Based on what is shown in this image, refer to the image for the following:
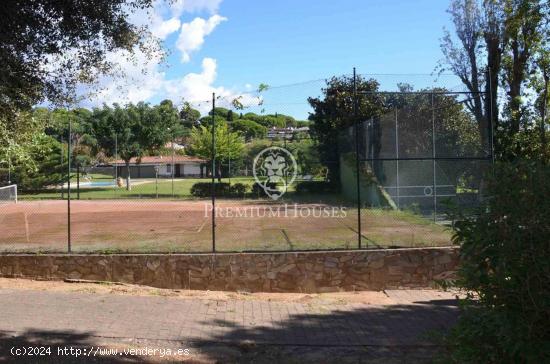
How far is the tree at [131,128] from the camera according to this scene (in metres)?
36.5

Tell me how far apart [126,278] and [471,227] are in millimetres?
7822

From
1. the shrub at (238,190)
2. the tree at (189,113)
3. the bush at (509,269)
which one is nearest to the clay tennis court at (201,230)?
the tree at (189,113)

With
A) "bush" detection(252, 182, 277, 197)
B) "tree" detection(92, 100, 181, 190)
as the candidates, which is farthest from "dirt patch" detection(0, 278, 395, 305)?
"tree" detection(92, 100, 181, 190)

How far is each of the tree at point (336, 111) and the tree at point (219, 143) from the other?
15.1ft

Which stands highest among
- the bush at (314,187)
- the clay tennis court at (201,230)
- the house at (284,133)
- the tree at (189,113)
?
the tree at (189,113)

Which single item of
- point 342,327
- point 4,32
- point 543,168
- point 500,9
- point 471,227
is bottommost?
point 342,327

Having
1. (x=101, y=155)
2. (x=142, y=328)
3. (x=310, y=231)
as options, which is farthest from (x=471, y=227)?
(x=101, y=155)

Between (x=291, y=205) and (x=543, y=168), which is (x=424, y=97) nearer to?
(x=291, y=205)

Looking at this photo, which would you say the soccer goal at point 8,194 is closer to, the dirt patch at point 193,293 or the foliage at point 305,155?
the foliage at point 305,155

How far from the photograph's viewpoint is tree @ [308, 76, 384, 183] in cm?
2262

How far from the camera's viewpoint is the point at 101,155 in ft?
144

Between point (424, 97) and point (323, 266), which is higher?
point (424, 97)

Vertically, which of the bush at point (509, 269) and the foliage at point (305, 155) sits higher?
the foliage at point (305, 155)

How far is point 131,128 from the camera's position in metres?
36.9
